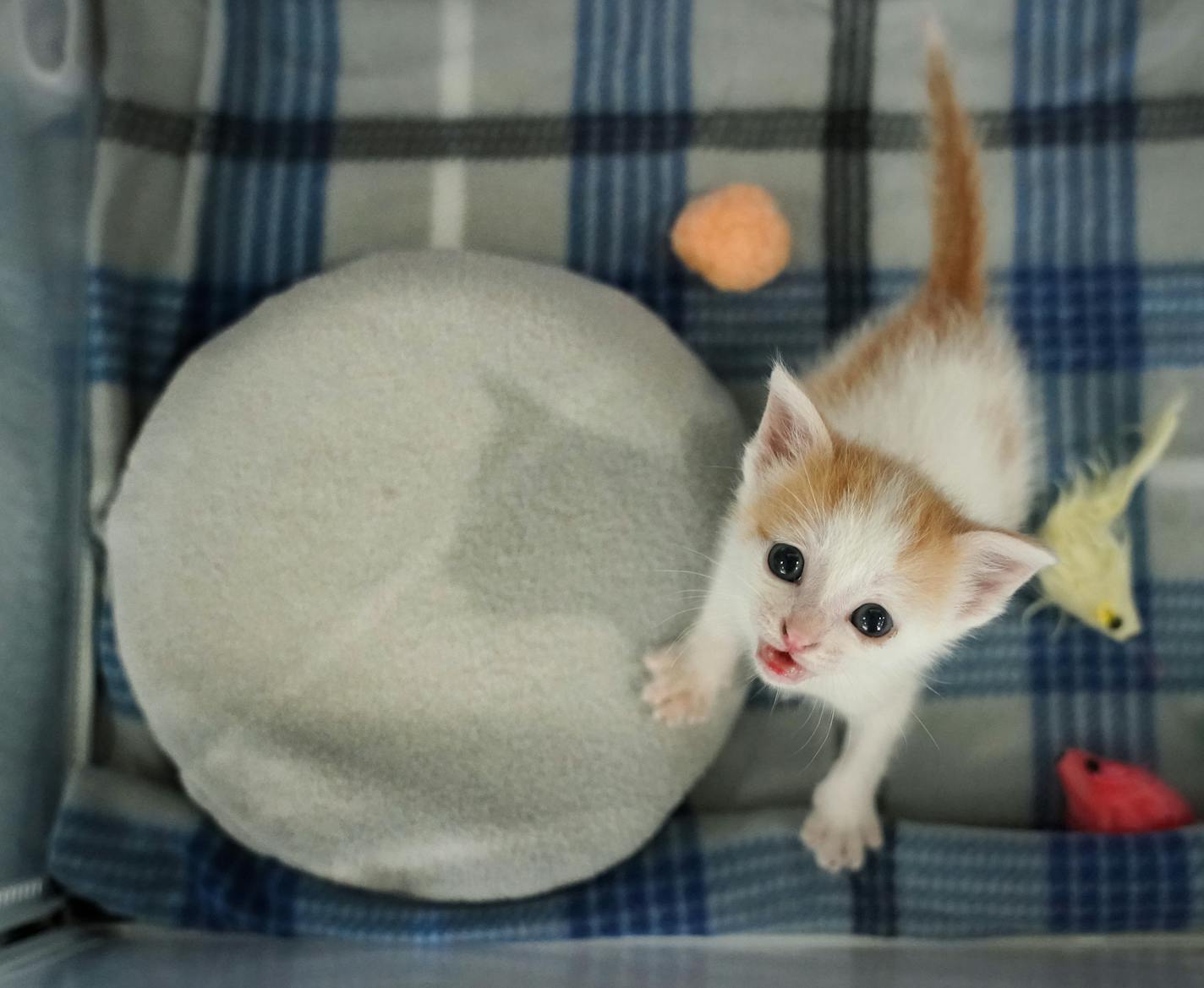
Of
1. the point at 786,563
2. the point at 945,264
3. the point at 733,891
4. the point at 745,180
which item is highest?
the point at 745,180

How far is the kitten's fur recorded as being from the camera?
1.03m

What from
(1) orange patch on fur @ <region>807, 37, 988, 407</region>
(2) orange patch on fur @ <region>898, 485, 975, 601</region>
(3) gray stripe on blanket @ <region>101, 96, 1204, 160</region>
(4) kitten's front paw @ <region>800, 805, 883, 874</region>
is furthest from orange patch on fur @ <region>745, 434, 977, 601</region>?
(3) gray stripe on blanket @ <region>101, 96, 1204, 160</region>

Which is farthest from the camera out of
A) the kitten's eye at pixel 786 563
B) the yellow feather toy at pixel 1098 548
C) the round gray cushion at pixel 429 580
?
the yellow feather toy at pixel 1098 548

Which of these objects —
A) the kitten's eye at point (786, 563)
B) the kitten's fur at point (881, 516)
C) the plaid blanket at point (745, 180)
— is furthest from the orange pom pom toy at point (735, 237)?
the kitten's eye at point (786, 563)

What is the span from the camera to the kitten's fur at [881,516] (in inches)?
40.5

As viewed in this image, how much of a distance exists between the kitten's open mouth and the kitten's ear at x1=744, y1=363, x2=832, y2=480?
0.20 meters

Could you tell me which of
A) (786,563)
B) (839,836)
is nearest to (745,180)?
(786,563)

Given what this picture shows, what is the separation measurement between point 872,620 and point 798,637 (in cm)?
8

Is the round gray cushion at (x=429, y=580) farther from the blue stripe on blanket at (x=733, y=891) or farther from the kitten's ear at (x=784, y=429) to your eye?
the kitten's ear at (x=784, y=429)

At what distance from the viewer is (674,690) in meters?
1.33

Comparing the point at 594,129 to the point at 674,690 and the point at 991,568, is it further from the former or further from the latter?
the point at 991,568

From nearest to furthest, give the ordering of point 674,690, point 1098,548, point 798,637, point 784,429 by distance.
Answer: point 798,637 → point 784,429 → point 674,690 → point 1098,548

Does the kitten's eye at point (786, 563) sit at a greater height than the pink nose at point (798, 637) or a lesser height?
greater

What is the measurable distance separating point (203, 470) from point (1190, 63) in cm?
152
